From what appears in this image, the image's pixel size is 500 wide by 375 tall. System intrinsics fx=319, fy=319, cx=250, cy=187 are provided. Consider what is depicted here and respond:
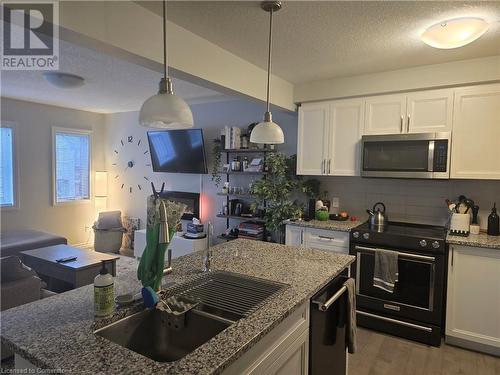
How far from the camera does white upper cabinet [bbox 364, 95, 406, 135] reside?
3.08 meters

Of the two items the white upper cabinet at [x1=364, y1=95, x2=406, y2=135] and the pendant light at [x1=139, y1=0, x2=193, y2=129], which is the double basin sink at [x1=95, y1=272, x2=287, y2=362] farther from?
the white upper cabinet at [x1=364, y1=95, x2=406, y2=135]

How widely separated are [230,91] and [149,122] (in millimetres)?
1524

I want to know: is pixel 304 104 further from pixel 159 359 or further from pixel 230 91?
pixel 159 359

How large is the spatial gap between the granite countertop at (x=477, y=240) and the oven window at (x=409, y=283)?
276 mm

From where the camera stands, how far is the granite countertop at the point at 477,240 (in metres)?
2.52

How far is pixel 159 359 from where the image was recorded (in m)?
1.30

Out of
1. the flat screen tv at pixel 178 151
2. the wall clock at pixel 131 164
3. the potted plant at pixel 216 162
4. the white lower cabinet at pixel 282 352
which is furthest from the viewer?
the wall clock at pixel 131 164

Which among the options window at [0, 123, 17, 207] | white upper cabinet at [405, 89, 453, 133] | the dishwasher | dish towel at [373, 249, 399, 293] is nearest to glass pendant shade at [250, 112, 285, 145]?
the dishwasher

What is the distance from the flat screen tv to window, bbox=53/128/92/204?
1.53m

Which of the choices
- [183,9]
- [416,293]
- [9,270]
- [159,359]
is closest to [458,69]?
[416,293]

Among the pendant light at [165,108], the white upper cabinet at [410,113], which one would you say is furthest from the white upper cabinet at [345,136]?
the pendant light at [165,108]

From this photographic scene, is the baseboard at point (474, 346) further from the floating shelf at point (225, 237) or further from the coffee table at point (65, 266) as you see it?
the coffee table at point (65, 266)

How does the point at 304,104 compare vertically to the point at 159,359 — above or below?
above

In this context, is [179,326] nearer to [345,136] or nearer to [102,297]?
[102,297]
